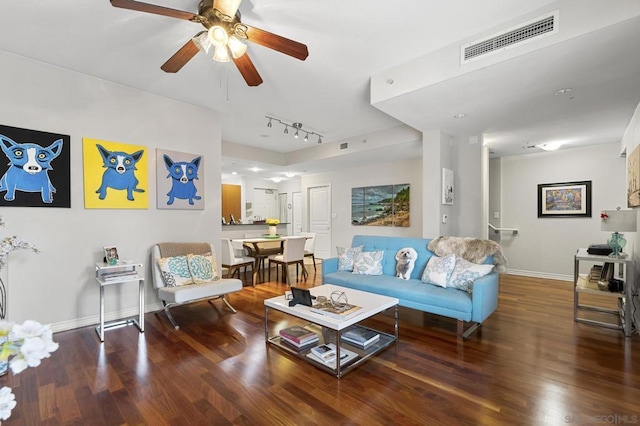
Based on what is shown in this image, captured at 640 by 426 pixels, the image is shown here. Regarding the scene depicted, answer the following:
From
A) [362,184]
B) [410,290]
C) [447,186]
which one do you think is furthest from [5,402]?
[362,184]

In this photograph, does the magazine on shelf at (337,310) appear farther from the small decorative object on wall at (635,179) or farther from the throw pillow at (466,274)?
the small decorative object on wall at (635,179)

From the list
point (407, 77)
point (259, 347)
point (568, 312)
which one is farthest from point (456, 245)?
point (259, 347)

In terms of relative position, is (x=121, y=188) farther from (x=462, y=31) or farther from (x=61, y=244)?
(x=462, y=31)

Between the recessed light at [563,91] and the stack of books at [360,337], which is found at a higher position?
the recessed light at [563,91]

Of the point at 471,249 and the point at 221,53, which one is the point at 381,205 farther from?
the point at 221,53

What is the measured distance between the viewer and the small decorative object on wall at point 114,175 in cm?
317

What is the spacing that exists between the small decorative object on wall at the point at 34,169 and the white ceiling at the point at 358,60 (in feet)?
2.53

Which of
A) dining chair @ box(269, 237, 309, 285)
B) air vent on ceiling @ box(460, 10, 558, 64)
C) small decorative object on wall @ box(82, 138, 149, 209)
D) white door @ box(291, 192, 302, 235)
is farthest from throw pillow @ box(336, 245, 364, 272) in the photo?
white door @ box(291, 192, 302, 235)

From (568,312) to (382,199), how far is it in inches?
153

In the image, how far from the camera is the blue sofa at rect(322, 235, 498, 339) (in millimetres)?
2680

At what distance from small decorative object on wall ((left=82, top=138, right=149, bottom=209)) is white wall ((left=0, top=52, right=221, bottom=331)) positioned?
0.22 feet

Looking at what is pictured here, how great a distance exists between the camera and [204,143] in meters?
4.12

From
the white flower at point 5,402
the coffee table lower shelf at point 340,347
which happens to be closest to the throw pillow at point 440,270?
the coffee table lower shelf at point 340,347

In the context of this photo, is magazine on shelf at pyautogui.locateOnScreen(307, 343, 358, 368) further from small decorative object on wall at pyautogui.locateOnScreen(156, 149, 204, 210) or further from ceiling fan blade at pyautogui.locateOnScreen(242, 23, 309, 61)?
small decorative object on wall at pyautogui.locateOnScreen(156, 149, 204, 210)
